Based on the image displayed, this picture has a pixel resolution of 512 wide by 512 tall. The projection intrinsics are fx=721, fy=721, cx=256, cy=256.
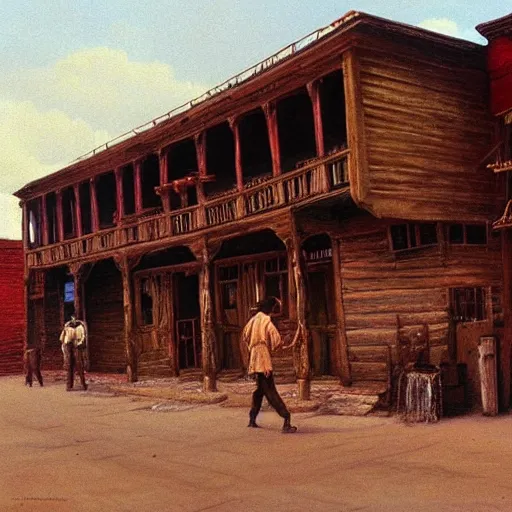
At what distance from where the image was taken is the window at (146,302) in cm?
2306

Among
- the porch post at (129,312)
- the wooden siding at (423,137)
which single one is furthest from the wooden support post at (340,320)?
the porch post at (129,312)

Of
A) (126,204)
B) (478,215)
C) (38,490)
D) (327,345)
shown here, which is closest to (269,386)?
(38,490)

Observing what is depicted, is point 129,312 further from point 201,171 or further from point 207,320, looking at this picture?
point 201,171

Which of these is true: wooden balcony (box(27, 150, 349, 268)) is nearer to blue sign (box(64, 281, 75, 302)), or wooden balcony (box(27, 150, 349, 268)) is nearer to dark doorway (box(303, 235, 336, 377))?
dark doorway (box(303, 235, 336, 377))

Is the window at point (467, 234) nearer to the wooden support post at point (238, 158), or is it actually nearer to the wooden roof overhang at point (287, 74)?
the wooden roof overhang at point (287, 74)

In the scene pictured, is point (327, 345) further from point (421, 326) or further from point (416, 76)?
point (416, 76)

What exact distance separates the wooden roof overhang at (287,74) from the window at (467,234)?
368cm

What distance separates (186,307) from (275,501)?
15529 millimetres

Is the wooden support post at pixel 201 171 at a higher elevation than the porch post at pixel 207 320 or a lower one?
higher

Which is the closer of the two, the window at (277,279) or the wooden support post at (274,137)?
the wooden support post at (274,137)

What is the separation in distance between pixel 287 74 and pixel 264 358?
6.82 metres

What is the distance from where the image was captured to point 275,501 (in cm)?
685

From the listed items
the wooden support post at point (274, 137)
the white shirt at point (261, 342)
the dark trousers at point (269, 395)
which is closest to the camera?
the dark trousers at point (269, 395)

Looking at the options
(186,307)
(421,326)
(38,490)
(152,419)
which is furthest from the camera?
(186,307)
